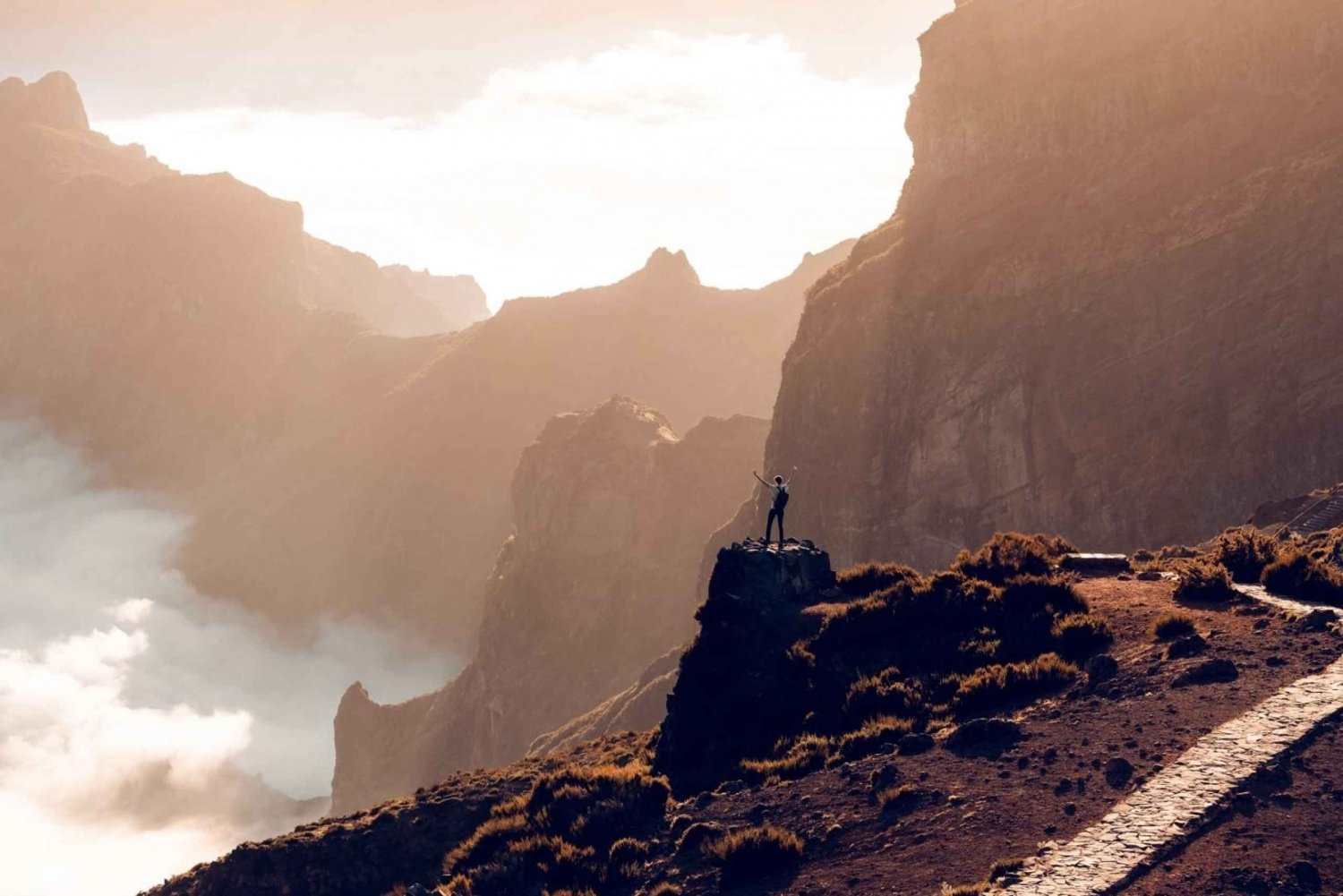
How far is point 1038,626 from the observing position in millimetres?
36406

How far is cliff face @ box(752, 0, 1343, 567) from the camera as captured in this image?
9856cm

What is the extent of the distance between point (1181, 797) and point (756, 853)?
836cm

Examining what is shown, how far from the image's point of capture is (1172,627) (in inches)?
1314

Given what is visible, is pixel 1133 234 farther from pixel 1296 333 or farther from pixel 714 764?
pixel 714 764

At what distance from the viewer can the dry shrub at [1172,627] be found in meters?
33.3

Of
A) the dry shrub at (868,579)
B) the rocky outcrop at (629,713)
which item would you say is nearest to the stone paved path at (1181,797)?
the dry shrub at (868,579)

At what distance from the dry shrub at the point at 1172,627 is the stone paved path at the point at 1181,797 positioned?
455 cm

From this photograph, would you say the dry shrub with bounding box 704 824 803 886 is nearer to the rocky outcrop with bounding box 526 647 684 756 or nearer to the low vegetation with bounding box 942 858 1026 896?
the low vegetation with bounding box 942 858 1026 896

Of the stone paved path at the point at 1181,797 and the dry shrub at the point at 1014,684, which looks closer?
the stone paved path at the point at 1181,797

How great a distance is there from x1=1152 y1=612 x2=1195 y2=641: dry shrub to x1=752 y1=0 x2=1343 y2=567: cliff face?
210ft

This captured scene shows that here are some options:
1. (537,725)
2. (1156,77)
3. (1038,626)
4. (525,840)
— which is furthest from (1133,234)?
(537,725)

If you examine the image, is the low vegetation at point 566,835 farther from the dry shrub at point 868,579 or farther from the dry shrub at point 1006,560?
the dry shrub at point 1006,560

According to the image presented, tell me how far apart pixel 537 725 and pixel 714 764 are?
144623 mm

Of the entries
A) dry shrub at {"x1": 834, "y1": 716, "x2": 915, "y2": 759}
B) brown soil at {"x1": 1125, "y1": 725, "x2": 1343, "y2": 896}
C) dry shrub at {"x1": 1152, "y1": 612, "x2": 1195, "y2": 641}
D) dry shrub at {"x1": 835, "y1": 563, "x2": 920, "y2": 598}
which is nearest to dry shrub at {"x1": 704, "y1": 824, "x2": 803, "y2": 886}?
dry shrub at {"x1": 834, "y1": 716, "x2": 915, "y2": 759}
